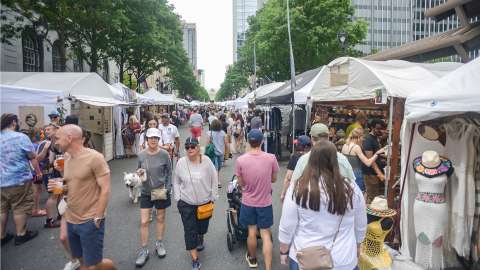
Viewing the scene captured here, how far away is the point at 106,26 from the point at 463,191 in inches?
631

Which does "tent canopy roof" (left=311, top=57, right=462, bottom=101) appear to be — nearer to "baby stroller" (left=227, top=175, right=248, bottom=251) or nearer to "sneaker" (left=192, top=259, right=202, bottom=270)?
"baby stroller" (left=227, top=175, right=248, bottom=251)

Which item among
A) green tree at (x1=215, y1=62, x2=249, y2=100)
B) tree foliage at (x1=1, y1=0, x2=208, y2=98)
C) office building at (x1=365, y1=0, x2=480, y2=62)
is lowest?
office building at (x1=365, y1=0, x2=480, y2=62)

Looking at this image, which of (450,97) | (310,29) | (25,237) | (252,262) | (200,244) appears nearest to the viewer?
(450,97)

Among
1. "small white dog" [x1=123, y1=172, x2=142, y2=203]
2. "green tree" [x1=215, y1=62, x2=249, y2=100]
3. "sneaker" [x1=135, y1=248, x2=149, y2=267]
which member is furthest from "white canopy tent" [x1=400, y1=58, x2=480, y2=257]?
"green tree" [x1=215, y1=62, x2=249, y2=100]

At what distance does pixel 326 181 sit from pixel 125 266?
3.37 meters

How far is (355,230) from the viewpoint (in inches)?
108

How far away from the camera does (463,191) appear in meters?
4.17

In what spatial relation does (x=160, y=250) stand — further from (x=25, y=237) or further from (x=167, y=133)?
(x=167, y=133)

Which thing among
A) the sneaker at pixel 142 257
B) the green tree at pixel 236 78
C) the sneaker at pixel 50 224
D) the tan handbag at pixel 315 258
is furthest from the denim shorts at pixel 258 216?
the green tree at pixel 236 78

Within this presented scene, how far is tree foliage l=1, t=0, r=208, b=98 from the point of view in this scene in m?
13.9

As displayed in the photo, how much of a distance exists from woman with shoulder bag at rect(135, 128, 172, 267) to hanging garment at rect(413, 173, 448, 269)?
3.26m

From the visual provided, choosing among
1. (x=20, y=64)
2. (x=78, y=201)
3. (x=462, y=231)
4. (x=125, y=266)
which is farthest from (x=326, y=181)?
(x=20, y=64)

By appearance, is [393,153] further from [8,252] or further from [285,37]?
[285,37]

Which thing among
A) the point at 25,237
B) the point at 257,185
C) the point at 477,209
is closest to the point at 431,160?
the point at 477,209
